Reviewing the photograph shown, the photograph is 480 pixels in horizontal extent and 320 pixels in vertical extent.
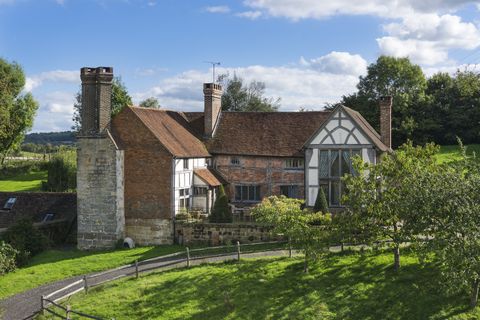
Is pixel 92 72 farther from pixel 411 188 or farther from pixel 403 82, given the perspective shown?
pixel 403 82

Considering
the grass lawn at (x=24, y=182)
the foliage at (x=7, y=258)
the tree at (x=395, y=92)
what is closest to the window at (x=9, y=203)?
the foliage at (x=7, y=258)

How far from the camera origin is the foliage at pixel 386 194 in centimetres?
2514

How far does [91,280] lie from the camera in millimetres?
28641

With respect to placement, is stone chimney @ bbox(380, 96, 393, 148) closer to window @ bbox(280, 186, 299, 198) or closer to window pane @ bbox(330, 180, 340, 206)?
window pane @ bbox(330, 180, 340, 206)

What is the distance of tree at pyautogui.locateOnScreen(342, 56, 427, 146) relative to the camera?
6162cm

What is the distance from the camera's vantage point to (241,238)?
34438 mm

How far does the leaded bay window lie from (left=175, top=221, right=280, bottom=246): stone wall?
242 inches

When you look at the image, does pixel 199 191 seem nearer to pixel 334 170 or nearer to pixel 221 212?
pixel 221 212

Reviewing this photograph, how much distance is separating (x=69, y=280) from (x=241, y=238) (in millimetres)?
10585

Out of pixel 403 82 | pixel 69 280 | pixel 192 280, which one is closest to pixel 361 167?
pixel 192 280

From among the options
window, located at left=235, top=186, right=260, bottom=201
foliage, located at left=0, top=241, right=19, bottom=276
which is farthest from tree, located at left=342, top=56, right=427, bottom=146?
foliage, located at left=0, top=241, right=19, bottom=276

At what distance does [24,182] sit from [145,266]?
4163cm

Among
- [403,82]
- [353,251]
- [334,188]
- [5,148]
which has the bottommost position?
[353,251]

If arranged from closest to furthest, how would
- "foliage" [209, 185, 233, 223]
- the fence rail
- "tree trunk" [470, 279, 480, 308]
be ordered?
"tree trunk" [470, 279, 480, 308] → the fence rail → "foliage" [209, 185, 233, 223]
